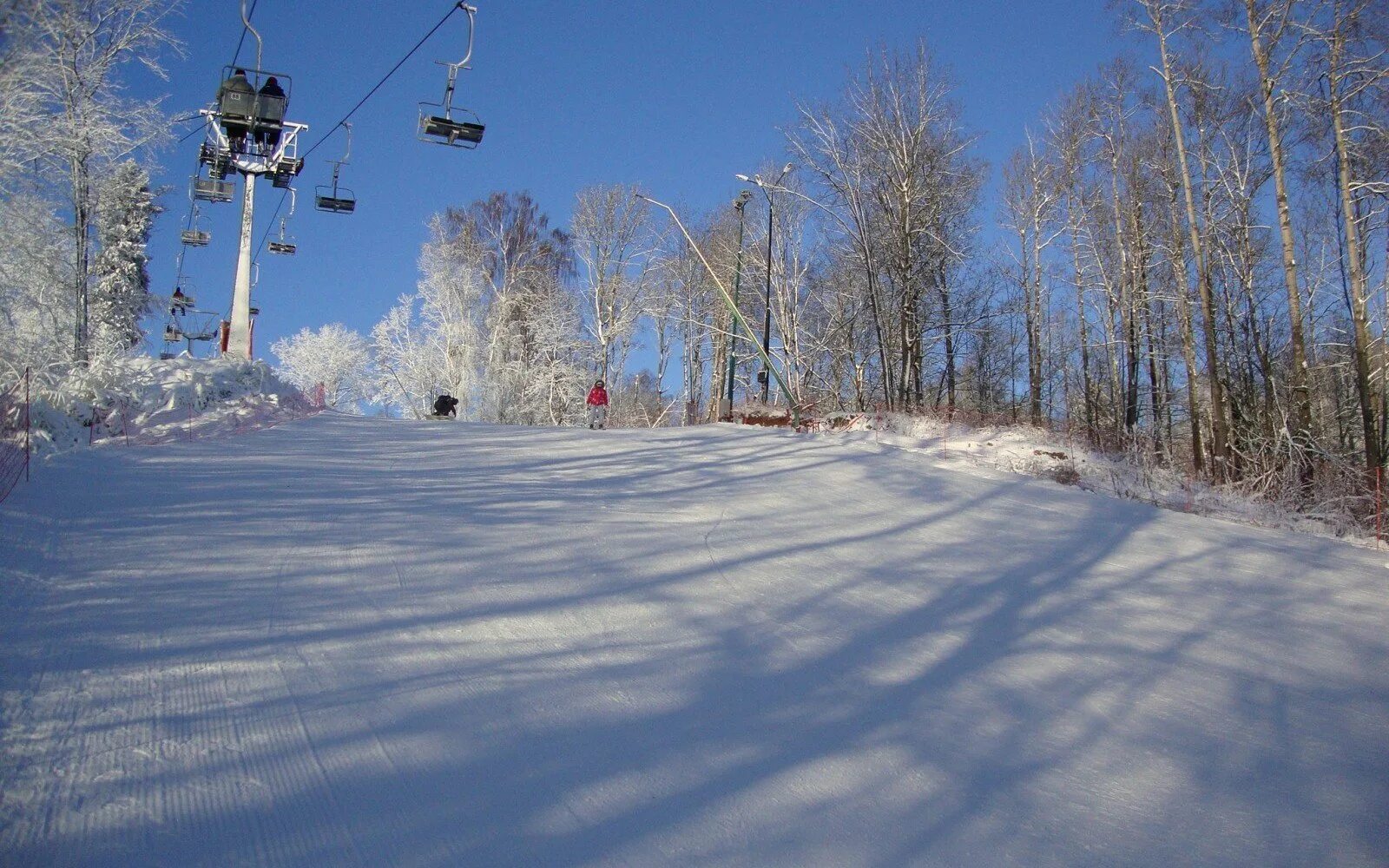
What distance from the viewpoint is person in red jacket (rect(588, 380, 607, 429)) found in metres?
23.2

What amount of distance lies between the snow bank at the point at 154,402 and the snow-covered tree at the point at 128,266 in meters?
17.0

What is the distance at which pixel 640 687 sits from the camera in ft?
17.9

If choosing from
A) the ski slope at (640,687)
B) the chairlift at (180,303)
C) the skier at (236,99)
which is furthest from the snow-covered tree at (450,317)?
the ski slope at (640,687)

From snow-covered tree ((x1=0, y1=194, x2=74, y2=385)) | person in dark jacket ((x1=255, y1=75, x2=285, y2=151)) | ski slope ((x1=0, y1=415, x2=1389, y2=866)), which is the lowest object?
ski slope ((x1=0, y1=415, x2=1389, y2=866))

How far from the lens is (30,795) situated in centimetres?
365

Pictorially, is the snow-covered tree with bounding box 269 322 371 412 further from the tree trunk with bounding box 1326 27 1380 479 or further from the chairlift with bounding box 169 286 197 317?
the tree trunk with bounding box 1326 27 1380 479

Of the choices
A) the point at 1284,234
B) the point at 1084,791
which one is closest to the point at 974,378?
the point at 1284,234

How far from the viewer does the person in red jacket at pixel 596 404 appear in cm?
2316

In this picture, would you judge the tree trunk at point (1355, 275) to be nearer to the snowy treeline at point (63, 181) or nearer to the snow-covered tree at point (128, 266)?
the snowy treeline at point (63, 181)

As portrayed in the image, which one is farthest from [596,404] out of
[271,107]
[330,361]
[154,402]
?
[330,361]

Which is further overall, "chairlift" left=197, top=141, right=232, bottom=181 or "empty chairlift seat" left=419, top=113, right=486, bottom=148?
"chairlift" left=197, top=141, right=232, bottom=181

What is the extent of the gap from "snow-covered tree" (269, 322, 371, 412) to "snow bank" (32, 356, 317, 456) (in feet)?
146

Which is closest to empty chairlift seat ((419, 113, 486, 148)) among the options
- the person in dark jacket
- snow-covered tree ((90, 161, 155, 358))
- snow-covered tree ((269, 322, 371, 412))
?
the person in dark jacket

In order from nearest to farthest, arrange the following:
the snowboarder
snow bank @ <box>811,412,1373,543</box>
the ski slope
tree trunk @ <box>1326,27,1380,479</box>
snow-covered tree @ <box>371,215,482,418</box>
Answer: the ski slope
snow bank @ <box>811,412,1373,543</box>
tree trunk @ <box>1326,27,1380,479</box>
the snowboarder
snow-covered tree @ <box>371,215,482,418</box>
